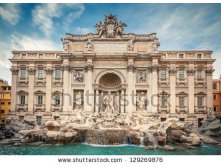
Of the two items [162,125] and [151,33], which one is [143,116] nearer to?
[162,125]

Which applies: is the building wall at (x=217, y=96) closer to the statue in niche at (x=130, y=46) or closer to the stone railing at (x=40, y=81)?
the statue in niche at (x=130, y=46)

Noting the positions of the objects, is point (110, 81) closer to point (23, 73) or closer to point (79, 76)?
point (79, 76)

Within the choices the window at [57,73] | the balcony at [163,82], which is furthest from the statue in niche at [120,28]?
the window at [57,73]

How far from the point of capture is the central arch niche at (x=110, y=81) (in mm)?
23281

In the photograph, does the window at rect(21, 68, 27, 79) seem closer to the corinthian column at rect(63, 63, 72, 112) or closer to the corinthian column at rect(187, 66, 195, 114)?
the corinthian column at rect(63, 63, 72, 112)

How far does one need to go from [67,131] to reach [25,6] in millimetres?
9685

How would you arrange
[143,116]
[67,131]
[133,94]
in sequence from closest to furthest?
[67,131], [143,116], [133,94]

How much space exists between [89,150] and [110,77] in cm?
1028

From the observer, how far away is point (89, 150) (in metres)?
14.5

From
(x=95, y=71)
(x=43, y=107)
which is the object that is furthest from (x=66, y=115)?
(x=95, y=71)

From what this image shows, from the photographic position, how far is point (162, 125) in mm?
17812

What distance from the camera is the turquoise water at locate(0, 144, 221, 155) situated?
45.1 feet

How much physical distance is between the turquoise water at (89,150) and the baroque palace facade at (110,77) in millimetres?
7196

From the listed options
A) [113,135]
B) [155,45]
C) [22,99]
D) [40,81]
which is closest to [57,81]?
[40,81]
